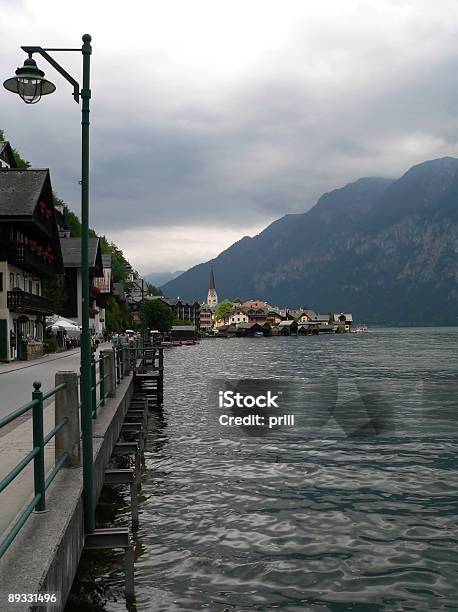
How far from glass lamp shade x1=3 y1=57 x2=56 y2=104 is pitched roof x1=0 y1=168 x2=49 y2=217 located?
111ft

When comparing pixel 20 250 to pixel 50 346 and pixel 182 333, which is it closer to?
pixel 50 346

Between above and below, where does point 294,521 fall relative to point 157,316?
below

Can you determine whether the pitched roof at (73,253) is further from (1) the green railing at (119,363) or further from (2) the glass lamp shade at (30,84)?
(2) the glass lamp shade at (30,84)

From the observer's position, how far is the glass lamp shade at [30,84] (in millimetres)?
8711

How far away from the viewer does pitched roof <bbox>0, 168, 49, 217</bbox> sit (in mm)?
41688

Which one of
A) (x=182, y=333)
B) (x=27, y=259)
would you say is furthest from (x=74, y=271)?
(x=182, y=333)

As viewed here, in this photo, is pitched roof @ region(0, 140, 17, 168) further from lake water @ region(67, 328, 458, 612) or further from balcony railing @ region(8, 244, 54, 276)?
lake water @ region(67, 328, 458, 612)

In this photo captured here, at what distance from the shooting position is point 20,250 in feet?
145

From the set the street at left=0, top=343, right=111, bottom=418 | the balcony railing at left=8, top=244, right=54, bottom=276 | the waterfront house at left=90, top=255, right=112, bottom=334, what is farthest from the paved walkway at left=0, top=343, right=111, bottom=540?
the waterfront house at left=90, top=255, right=112, bottom=334

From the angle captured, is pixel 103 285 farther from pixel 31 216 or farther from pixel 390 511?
pixel 390 511

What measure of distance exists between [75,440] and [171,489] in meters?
6.27

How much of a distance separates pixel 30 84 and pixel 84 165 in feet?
4.27

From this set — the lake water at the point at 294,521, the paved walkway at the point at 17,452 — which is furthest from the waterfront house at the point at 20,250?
the lake water at the point at 294,521

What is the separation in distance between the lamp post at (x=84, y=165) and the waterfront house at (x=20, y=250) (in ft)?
111
